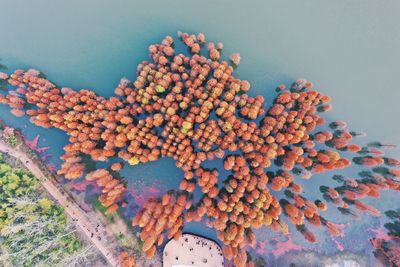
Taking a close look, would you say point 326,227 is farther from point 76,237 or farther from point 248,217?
point 76,237

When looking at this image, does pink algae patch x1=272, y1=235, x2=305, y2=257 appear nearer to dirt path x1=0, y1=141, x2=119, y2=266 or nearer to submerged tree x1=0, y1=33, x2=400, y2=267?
submerged tree x1=0, y1=33, x2=400, y2=267

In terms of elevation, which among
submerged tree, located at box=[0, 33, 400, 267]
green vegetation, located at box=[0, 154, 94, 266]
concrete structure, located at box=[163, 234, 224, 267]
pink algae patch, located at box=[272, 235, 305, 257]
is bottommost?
green vegetation, located at box=[0, 154, 94, 266]

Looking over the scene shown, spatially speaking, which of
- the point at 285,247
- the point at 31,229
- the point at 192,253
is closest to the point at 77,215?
the point at 31,229

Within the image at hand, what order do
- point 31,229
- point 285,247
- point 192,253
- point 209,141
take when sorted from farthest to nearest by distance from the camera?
point 285,247 < point 192,253 < point 31,229 < point 209,141

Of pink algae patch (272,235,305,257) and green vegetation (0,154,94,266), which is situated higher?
pink algae patch (272,235,305,257)

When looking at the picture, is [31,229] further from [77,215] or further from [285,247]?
[285,247]

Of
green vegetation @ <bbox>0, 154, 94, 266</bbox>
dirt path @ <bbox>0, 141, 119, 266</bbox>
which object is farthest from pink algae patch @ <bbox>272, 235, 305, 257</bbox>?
green vegetation @ <bbox>0, 154, 94, 266</bbox>

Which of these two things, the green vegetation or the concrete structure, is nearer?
the green vegetation

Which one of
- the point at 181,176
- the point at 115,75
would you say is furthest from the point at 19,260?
the point at 115,75
